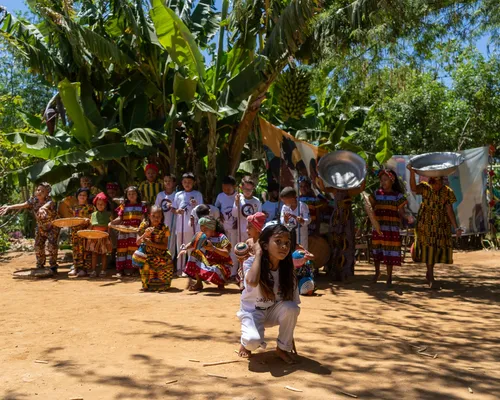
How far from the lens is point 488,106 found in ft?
50.5

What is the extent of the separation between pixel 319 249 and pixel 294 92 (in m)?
2.55

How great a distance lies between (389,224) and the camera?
26.4 ft

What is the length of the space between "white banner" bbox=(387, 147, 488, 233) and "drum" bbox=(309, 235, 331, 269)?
4008 mm

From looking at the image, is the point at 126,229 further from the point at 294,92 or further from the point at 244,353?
the point at 244,353

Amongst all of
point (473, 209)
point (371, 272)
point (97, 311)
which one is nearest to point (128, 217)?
point (97, 311)

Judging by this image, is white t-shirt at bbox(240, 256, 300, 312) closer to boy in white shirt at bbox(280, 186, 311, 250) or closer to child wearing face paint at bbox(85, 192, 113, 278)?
boy in white shirt at bbox(280, 186, 311, 250)

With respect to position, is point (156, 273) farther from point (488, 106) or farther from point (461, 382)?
point (488, 106)

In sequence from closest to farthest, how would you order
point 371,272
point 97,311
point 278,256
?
point 278,256, point 97,311, point 371,272

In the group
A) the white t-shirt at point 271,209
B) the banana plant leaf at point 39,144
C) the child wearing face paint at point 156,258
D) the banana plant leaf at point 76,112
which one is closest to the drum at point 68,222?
the child wearing face paint at point 156,258

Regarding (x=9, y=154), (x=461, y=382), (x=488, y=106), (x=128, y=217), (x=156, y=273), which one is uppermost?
(x=488, y=106)

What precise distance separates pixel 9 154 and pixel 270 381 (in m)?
14.1

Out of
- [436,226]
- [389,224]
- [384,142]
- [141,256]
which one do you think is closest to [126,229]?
[141,256]

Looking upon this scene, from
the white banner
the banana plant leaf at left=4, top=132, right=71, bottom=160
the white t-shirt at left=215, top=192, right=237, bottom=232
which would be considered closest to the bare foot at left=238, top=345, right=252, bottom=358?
the white t-shirt at left=215, top=192, right=237, bottom=232

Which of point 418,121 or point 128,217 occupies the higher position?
point 418,121
